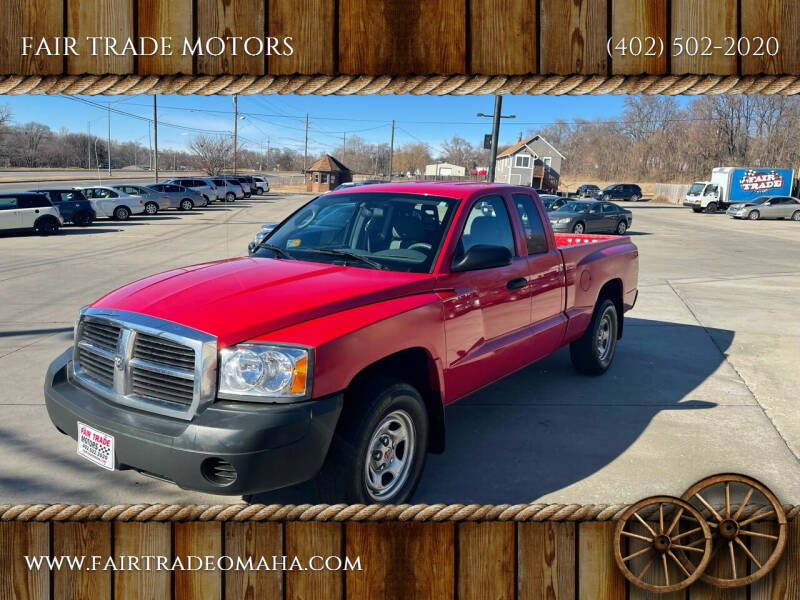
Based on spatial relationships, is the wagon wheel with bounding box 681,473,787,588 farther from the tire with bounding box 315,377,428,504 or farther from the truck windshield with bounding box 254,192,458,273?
the truck windshield with bounding box 254,192,458,273

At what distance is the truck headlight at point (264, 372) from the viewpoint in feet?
10.2

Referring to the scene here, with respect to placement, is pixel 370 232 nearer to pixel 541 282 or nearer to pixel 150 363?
pixel 541 282

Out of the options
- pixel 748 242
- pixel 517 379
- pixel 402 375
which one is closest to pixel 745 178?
pixel 748 242

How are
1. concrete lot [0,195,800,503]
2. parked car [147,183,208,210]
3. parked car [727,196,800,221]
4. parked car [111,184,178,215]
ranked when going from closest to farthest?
concrete lot [0,195,800,503] → parked car [111,184,178,215] → parked car [147,183,208,210] → parked car [727,196,800,221]

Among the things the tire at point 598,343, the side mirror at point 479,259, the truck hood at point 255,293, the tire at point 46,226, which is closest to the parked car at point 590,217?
the tire at point 46,226

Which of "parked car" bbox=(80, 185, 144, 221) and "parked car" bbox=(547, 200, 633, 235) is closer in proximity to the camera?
"parked car" bbox=(547, 200, 633, 235)

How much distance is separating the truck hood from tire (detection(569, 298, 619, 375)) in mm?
3022

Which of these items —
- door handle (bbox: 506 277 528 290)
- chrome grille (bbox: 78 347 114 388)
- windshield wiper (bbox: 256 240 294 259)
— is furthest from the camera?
door handle (bbox: 506 277 528 290)

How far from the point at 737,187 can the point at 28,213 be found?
1670 inches

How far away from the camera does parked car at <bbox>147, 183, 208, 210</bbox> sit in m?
37.5

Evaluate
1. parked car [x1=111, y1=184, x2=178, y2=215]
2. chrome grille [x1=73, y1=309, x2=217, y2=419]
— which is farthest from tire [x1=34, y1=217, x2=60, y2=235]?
chrome grille [x1=73, y1=309, x2=217, y2=419]

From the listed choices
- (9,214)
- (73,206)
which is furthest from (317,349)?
(73,206)

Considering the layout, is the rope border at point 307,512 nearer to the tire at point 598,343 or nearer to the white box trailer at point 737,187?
the tire at point 598,343

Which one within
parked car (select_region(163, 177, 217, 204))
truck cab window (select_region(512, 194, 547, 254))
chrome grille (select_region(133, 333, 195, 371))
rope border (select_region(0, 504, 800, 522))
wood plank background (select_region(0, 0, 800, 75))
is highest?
parked car (select_region(163, 177, 217, 204))
